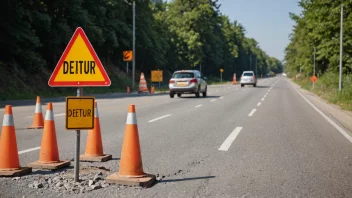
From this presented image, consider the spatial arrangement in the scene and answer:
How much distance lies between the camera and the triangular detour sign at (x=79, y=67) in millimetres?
4699

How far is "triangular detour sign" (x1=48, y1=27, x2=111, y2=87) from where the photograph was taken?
470cm

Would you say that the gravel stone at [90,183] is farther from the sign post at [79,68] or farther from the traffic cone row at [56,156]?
the sign post at [79,68]

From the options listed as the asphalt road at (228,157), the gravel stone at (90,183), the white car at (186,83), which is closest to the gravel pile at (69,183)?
the gravel stone at (90,183)

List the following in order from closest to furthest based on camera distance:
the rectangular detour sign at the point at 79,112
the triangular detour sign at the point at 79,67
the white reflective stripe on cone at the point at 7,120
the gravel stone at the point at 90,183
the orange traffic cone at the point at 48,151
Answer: the gravel stone at the point at 90,183
the rectangular detour sign at the point at 79,112
the triangular detour sign at the point at 79,67
the white reflective stripe on cone at the point at 7,120
the orange traffic cone at the point at 48,151

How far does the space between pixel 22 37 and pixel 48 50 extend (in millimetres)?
6812

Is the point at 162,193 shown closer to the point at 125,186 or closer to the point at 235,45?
the point at 125,186

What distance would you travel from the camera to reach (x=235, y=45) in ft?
340

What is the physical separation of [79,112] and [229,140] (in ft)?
13.3

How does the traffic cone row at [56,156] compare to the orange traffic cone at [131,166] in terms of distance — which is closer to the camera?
the orange traffic cone at [131,166]

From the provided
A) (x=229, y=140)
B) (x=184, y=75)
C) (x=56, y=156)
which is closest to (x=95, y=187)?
(x=56, y=156)

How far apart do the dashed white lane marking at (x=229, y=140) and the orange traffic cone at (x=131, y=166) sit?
2507 millimetres

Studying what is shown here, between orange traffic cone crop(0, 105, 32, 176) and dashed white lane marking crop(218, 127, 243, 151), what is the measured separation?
11.4ft

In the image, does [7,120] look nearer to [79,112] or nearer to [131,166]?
[79,112]

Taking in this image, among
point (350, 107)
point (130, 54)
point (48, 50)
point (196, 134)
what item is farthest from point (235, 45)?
point (196, 134)
